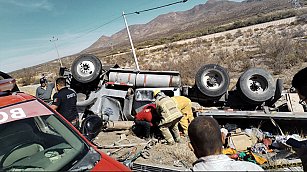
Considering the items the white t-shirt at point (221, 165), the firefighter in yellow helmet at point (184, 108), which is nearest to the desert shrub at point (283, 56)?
the firefighter in yellow helmet at point (184, 108)

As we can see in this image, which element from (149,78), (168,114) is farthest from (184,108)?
(149,78)

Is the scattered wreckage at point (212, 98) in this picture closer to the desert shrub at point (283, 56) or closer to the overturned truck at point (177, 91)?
the overturned truck at point (177, 91)

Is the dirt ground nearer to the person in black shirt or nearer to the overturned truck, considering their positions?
the overturned truck

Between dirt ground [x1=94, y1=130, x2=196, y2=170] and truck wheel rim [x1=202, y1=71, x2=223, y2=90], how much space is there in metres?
1.61

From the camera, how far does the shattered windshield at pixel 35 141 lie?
2.33m

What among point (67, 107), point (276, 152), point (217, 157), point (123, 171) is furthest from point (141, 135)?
point (217, 157)

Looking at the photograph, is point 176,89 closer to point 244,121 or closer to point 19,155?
point 244,121

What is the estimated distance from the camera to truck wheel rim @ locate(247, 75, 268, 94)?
6.67 meters

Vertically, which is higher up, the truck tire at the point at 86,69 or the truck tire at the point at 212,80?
the truck tire at the point at 86,69

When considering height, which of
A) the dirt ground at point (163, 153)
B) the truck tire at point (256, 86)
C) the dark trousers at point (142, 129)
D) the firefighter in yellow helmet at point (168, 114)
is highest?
the truck tire at point (256, 86)

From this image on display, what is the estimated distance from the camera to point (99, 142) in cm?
686

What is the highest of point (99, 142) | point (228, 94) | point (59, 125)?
point (59, 125)

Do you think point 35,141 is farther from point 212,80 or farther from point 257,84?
point 257,84

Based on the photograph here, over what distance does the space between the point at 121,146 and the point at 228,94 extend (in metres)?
3.21
